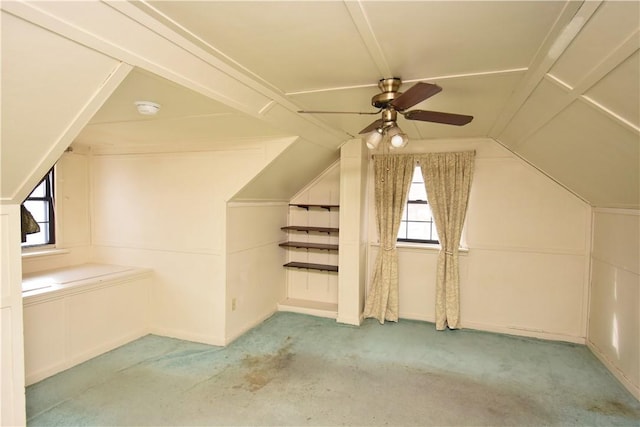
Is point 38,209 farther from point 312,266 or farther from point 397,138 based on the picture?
point 397,138

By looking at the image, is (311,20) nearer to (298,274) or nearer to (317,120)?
(317,120)

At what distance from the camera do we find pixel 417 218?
4441 mm

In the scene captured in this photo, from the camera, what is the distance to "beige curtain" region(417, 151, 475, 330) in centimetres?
395

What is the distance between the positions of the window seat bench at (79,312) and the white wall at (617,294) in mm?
4588

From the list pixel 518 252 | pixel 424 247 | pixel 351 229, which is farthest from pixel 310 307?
pixel 518 252

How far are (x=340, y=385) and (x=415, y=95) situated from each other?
2.28 meters

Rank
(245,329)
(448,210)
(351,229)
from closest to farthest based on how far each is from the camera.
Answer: (245,329) < (448,210) < (351,229)

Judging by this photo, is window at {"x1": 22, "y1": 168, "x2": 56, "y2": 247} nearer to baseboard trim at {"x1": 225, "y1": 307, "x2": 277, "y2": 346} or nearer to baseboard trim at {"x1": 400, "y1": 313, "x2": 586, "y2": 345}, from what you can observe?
baseboard trim at {"x1": 225, "y1": 307, "x2": 277, "y2": 346}

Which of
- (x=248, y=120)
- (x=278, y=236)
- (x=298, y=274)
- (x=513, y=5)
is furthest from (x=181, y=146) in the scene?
(x=513, y=5)

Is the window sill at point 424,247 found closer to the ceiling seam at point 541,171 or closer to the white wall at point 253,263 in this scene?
the ceiling seam at point 541,171

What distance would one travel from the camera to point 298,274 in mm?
4891

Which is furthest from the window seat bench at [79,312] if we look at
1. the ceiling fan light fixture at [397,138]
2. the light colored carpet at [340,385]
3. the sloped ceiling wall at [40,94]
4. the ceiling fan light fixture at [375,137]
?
the ceiling fan light fixture at [397,138]

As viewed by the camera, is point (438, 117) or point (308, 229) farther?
point (308, 229)

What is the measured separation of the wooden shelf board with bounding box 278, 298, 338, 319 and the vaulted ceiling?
2669 millimetres
